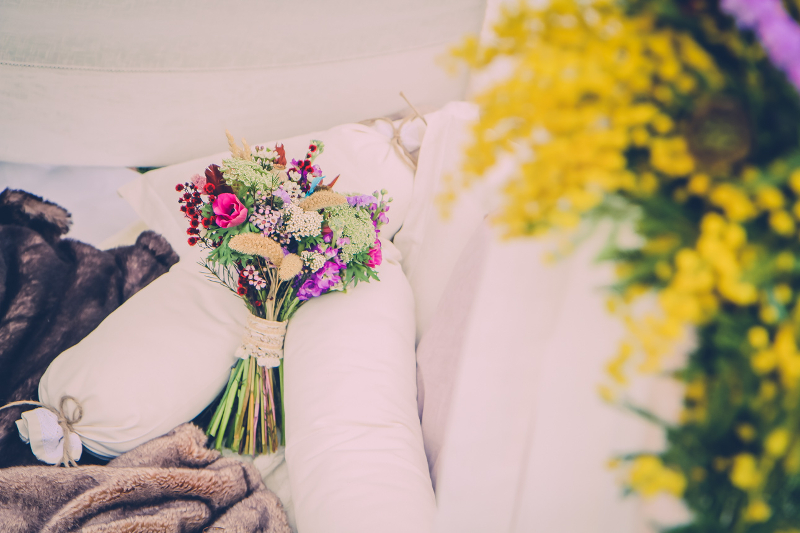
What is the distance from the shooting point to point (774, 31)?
9.5 inches

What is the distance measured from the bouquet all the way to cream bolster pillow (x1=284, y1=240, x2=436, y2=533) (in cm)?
7

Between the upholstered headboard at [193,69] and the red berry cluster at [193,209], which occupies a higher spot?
the upholstered headboard at [193,69]

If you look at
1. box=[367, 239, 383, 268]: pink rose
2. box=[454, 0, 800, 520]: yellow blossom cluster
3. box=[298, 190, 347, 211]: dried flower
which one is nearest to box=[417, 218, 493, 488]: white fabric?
box=[367, 239, 383, 268]: pink rose

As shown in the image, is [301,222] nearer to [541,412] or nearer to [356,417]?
[356,417]

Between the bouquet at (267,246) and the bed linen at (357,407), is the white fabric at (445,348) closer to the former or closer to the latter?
the bed linen at (357,407)

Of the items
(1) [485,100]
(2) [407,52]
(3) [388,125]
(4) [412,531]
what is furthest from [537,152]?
(2) [407,52]

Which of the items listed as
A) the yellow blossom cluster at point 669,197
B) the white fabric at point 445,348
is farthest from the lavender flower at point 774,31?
the white fabric at point 445,348

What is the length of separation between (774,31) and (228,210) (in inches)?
29.2

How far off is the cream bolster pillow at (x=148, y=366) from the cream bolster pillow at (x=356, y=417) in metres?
0.17

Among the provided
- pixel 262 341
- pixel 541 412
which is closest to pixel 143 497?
pixel 262 341

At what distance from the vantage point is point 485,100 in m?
0.30

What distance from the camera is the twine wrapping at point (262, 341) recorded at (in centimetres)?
87

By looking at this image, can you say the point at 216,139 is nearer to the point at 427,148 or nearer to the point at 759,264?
the point at 427,148

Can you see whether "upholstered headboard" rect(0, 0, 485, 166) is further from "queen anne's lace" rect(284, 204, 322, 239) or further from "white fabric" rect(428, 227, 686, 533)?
"white fabric" rect(428, 227, 686, 533)
